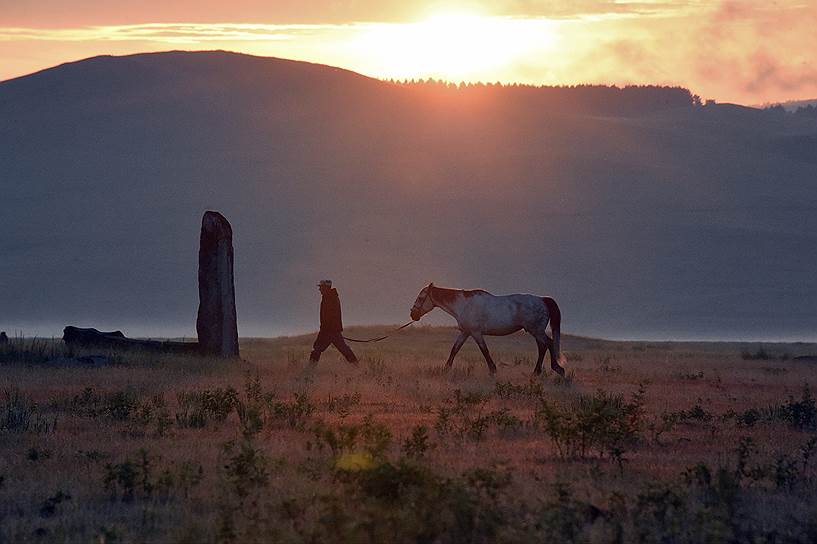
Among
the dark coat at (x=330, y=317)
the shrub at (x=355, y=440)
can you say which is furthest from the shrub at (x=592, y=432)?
the dark coat at (x=330, y=317)

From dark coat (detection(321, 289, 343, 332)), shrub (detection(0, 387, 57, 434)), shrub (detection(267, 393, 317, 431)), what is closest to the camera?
shrub (detection(0, 387, 57, 434))

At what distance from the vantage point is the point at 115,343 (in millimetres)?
25891

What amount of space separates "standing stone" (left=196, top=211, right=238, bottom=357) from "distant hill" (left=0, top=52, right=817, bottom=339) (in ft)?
139

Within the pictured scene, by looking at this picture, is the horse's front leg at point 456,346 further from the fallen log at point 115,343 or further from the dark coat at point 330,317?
the fallen log at point 115,343

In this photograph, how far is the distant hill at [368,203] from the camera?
83312 mm

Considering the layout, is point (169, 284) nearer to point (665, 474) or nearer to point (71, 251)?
point (71, 251)

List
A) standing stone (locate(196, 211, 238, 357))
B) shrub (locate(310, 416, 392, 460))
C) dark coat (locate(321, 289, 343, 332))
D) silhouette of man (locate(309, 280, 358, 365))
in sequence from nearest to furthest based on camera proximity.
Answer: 1. shrub (locate(310, 416, 392, 460))
2. silhouette of man (locate(309, 280, 358, 365))
3. dark coat (locate(321, 289, 343, 332))
4. standing stone (locate(196, 211, 238, 357))

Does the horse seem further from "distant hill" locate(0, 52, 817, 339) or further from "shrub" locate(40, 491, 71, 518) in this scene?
"distant hill" locate(0, 52, 817, 339)

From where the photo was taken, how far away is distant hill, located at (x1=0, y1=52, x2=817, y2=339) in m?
83.3

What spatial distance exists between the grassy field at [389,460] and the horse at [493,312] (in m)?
2.52

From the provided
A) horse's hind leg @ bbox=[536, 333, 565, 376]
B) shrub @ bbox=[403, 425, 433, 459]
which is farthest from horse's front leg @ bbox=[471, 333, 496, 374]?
shrub @ bbox=[403, 425, 433, 459]

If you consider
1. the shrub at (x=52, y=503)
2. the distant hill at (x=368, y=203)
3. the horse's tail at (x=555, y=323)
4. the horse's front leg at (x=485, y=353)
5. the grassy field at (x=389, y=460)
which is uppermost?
the distant hill at (x=368, y=203)

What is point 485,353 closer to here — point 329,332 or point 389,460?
point 329,332

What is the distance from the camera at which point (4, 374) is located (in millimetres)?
20875
